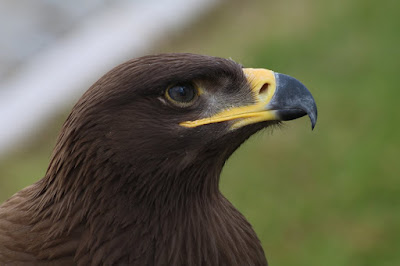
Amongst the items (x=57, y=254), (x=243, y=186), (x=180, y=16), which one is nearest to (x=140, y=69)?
(x=57, y=254)

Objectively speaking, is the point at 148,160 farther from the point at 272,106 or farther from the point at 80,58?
the point at 80,58

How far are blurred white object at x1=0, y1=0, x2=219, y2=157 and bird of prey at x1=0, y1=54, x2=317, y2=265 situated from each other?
3.91m

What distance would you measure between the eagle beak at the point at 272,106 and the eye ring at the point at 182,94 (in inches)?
3.3

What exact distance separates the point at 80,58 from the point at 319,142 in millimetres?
2439

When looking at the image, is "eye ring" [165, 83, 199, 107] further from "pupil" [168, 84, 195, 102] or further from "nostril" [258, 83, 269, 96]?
"nostril" [258, 83, 269, 96]

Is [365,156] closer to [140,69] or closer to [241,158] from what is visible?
[241,158]

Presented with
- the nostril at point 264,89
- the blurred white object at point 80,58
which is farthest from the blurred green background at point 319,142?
the nostril at point 264,89

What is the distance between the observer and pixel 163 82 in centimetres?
293

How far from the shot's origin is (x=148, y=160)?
9.82 ft

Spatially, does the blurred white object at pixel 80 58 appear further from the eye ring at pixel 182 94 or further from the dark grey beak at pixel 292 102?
the dark grey beak at pixel 292 102

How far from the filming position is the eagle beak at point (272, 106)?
301 centimetres

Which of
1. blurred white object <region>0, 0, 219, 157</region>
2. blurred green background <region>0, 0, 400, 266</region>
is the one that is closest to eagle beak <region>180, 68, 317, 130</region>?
blurred green background <region>0, 0, 400, 266</region>

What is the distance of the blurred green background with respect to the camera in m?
5.61

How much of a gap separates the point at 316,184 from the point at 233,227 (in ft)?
9.47
